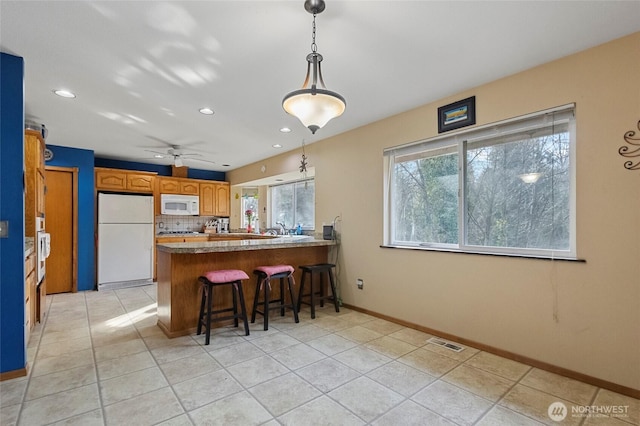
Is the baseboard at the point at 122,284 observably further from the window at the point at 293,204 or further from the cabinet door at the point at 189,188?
the window at the point at 293,204

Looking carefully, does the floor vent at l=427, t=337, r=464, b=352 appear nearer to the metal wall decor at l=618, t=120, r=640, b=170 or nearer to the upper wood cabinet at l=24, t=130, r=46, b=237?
the metal wall decor at l=618, t=120, r=640, b=170

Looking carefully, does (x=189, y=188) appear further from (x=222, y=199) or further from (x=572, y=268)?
(x=572, y=268)

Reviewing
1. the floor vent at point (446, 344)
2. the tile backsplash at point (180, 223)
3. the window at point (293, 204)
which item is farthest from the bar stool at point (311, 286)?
the tile backsplash at point (180, 223)

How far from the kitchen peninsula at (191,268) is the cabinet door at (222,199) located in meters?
3.72

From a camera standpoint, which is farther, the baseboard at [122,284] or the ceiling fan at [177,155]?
the baseboard at [122,284]

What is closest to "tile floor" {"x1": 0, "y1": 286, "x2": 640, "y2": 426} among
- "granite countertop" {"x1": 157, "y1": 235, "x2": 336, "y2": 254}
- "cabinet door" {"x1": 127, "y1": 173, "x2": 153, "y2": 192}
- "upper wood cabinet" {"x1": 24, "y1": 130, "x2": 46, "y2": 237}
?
"granite countertop" {"x1": 157, "y1": 235, "x2": 336, "y2": 254}

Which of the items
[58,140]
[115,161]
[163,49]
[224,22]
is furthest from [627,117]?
[115,161]

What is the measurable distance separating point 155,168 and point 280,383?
596 cm

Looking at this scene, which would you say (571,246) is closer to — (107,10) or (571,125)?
(571,125)

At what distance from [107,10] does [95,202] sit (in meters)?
4.54

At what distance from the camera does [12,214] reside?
89.7 inches

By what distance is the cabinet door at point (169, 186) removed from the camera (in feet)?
21.0

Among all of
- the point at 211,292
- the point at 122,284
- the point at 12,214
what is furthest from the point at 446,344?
the point at 122,284

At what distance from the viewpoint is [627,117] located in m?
2.09
